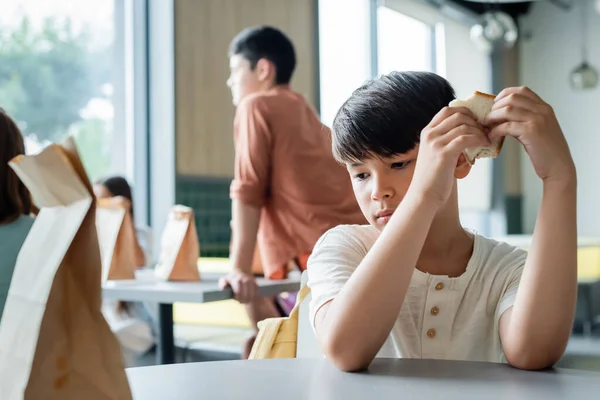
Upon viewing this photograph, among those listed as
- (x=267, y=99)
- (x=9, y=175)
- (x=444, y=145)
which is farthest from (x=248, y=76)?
(x=444, y=145)

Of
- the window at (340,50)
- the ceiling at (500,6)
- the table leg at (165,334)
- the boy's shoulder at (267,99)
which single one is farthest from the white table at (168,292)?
the ceiling at (500,6)

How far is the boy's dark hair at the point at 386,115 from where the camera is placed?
3.45 feet

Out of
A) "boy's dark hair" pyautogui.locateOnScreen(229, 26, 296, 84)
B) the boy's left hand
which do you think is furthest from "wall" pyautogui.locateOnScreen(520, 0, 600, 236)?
the boy's left hand

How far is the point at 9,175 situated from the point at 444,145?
1085 millimetres

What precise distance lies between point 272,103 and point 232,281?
22.4 inches

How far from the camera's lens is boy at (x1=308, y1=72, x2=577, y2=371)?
872mm

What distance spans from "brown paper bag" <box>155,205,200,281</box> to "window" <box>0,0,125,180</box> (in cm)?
164

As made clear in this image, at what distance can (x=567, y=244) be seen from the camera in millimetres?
899

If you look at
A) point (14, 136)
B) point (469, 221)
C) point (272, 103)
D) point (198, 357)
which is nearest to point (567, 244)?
point (14, 136)

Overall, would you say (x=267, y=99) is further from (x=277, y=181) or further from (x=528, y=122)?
A: (x=528, y=122)

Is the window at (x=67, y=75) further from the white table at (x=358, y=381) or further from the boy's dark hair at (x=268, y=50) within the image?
the white table at (x=358, y=381)

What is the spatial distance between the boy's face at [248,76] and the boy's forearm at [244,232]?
0.40 meters

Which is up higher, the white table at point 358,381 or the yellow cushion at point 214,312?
the white table at point 358,381

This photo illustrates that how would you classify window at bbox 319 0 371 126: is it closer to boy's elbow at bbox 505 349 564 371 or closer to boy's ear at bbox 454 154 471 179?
boy's ear at bbox 454 154 471 179
